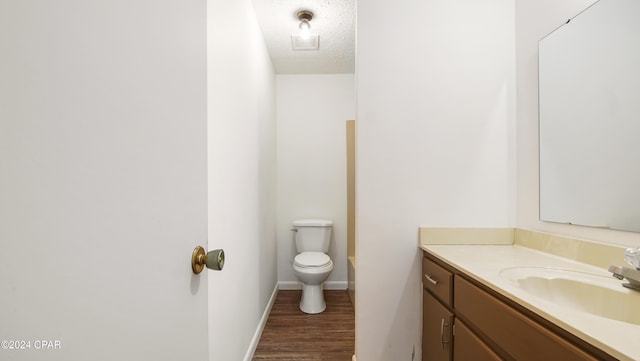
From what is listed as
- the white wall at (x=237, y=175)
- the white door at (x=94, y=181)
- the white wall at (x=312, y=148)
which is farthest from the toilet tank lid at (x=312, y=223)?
the white door at (x=94, y=181)

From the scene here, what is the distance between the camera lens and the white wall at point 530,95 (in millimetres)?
1322

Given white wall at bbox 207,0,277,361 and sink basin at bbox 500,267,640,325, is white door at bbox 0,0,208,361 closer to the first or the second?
white wall at bbox 207,0,277,361

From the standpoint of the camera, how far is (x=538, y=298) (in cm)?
77

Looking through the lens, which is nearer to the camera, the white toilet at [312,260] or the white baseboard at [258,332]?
the white baseboard at [258,332]

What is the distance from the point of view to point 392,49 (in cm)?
155

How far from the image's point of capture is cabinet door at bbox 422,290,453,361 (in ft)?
3.94

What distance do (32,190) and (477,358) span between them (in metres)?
1.29

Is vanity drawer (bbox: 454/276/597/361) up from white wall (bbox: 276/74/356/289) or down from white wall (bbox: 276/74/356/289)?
down

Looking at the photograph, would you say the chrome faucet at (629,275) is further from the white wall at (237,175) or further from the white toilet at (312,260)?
the white toilet at (312,260)

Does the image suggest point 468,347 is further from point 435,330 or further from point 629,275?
point 629,275

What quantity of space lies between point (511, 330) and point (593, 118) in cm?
100

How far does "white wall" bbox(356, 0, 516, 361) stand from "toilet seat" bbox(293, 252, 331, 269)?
84 centimetres

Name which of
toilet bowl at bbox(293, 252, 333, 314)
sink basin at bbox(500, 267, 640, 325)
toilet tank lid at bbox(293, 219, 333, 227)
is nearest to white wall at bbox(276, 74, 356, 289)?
toilet tank lid at bbox(293, 219, 333, 227)

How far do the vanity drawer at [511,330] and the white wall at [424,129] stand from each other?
0.49 metres
